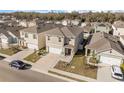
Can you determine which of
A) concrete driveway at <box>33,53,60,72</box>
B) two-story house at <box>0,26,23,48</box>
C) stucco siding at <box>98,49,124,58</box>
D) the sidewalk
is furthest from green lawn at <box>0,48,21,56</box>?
stucco siding at <box>98,49,124,58</box>

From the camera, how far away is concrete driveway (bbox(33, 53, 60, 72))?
67.5 ft

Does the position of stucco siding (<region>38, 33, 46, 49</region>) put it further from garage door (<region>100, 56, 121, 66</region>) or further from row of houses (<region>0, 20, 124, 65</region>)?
garage door (<region>100, 56, 121, 66</region>)

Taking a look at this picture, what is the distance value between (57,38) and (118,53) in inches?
438

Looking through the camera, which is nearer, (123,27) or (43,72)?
(43,72)

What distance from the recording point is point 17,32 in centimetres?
3500

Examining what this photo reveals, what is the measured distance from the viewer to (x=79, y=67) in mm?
20531

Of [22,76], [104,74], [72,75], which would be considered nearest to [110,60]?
[104,74]

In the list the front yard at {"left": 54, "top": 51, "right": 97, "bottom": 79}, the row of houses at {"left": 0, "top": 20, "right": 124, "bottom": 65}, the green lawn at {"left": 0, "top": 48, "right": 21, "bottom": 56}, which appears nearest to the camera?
the front yard at {"left": 54, "top": 51, "right": 97, "bottom": 79}

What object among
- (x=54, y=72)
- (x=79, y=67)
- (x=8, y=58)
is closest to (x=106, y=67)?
(x=79, y=67)

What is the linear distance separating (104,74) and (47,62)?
9.35 metres

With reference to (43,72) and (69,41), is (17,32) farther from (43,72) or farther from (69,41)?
(43,72)

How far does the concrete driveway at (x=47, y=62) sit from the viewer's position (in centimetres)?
2058

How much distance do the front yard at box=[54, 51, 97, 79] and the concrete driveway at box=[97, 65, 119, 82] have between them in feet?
1.93

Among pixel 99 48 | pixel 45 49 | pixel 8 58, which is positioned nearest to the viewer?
pixel 99 48
